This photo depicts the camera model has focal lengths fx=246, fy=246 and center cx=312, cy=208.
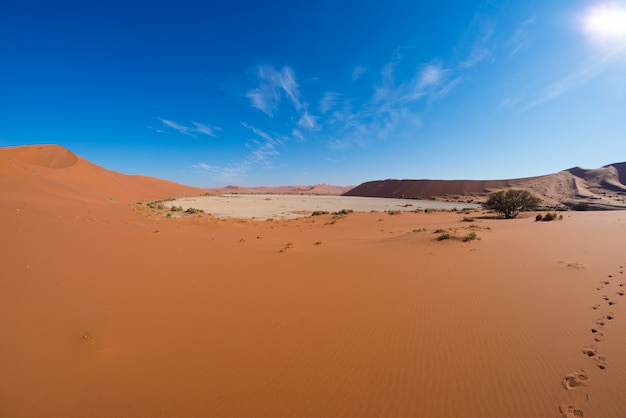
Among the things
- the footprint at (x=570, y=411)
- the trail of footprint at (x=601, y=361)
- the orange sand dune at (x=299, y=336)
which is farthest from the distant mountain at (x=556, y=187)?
the footprint at (x=570, y=411)

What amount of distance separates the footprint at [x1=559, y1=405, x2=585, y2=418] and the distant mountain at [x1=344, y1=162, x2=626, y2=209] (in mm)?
42547

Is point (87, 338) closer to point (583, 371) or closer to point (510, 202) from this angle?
point (583, 371)

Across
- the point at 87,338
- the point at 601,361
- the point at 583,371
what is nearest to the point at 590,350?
the point at 601,361

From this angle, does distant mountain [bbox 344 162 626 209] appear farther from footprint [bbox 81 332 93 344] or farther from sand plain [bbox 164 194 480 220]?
footprint [bbox 81 332 93 344]

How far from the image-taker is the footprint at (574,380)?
8.74ft

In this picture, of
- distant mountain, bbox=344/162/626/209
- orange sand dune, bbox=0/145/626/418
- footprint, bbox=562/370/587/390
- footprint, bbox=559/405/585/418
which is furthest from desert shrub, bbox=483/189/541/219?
footprint, bbox=559/405/585/418

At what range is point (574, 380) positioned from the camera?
108 inches

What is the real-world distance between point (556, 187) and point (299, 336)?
70.3 metres

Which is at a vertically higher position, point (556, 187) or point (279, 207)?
point (556, 187)

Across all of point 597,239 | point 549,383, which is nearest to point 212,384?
point 549,383

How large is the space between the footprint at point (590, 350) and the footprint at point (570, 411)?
1.29 metres

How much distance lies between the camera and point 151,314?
3992 mm

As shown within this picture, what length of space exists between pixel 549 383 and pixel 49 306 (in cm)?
684

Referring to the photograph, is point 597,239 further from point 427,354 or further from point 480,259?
point 427,354
